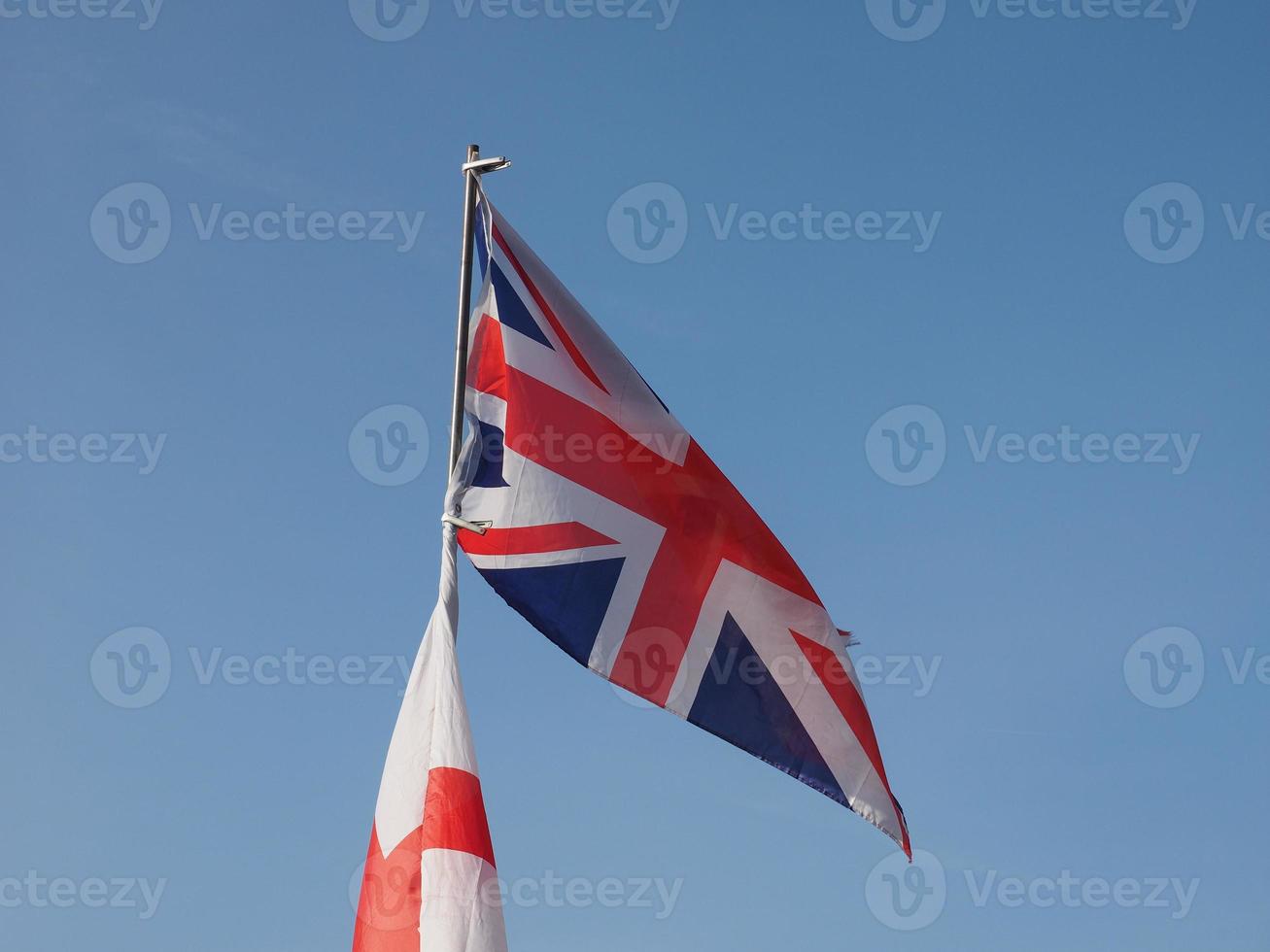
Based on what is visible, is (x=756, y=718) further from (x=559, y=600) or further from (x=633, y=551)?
(x=559, y=600)

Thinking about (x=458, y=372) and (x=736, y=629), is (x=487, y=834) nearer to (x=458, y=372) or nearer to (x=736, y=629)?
(x=736, y=629)

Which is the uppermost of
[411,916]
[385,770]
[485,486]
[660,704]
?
[485,486]

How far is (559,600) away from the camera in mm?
18250

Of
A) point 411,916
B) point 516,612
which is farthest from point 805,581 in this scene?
point 411,916

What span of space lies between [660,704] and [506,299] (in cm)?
496

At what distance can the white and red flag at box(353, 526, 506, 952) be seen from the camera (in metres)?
16.3

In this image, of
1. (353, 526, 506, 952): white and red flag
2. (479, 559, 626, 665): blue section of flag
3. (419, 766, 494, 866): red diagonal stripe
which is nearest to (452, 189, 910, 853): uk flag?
(479, 559, 626, 665): blue section of flag

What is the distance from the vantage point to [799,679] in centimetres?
1881

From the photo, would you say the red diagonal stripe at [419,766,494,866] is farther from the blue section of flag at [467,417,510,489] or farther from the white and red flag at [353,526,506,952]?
the blue section of flag at [467,417,510,489]

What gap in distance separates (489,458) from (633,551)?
1.94m

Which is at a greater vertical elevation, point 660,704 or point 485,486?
point 485,486

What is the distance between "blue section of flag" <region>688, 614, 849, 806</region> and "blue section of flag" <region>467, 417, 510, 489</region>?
3194mm

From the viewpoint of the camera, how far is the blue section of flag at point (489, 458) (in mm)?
18484

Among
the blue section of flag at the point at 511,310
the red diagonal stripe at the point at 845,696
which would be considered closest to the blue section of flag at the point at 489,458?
the blue section of flag at the point at 511,310
